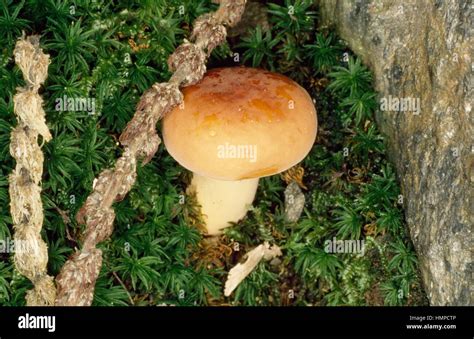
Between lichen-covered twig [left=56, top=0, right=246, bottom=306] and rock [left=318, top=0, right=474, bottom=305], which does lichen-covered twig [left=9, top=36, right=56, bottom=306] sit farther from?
rock [left=318, top=0, right=474, bottom=305]

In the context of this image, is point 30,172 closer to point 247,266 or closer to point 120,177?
point 120,177

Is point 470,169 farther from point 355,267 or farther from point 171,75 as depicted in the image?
point 171,75

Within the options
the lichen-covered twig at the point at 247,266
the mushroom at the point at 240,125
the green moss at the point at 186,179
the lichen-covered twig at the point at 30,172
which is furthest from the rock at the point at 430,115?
the lichen-covered twig at the point at 30,172

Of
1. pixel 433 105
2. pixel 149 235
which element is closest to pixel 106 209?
pixel 149 235

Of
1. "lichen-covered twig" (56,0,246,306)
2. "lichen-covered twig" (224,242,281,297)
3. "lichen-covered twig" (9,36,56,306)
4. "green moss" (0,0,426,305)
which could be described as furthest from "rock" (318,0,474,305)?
"lichen-covered twig" (9,36,56,306)

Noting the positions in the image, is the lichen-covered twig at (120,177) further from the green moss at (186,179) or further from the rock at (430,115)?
the rock at (430,115)
